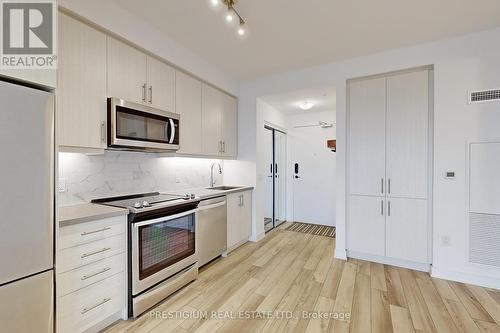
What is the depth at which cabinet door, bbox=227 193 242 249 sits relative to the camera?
3.29 m

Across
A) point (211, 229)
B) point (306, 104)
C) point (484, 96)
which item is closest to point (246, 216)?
point (211, 229)

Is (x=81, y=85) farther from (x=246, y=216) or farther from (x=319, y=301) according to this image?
(x=319, y=301)

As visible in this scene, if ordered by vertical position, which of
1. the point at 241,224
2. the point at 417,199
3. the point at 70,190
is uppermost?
the point at 70,190

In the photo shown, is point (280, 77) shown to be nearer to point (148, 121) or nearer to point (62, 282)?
point (148, 121)

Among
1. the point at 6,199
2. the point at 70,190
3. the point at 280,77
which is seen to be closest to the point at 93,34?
the point at 70,190

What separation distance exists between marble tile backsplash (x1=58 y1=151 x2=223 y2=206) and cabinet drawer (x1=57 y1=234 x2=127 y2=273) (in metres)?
0.62

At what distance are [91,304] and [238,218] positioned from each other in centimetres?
208

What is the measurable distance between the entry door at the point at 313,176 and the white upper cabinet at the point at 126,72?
355 centimetres

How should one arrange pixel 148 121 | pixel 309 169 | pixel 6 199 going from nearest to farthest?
pixel 6 199
pixel 148 121
pixel 309 169

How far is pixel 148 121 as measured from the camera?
231 cm

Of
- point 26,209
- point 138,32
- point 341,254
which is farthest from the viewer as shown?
point 341,254

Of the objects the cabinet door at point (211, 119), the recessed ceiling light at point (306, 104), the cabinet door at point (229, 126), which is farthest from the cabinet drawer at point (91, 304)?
the recessed ceiling light at point (306, 104)

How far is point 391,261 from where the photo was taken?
2994 millimetres

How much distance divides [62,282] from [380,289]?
9.06 feet
